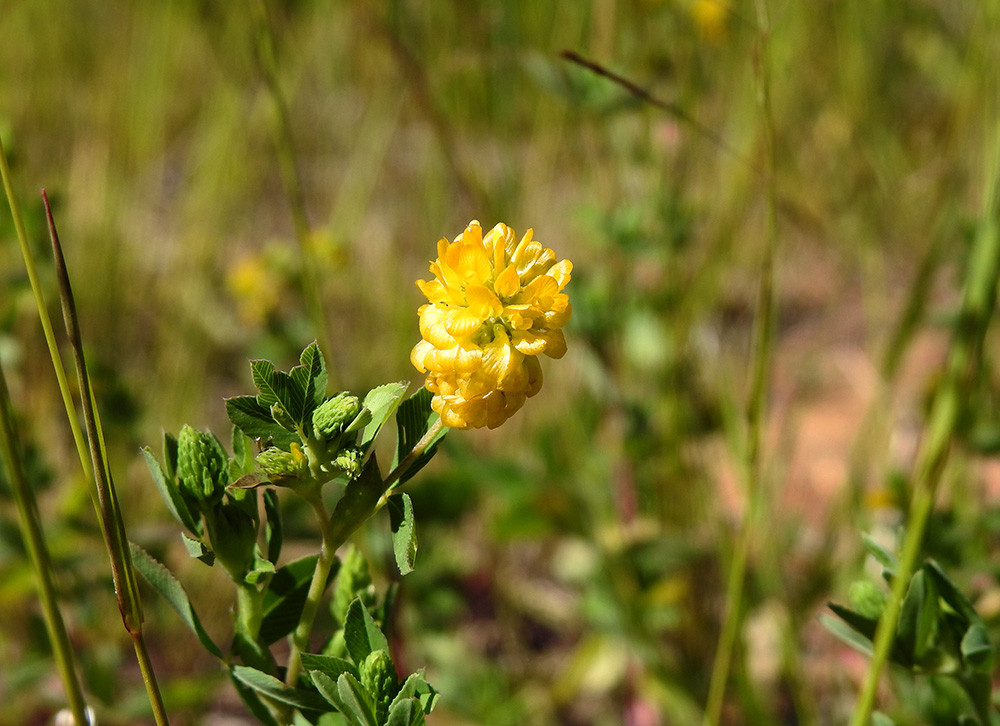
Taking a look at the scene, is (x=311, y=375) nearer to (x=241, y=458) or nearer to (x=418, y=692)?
Result: (x=241, y=458)

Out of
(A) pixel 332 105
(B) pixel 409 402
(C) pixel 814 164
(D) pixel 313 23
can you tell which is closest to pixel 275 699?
(B) pixel 409 402

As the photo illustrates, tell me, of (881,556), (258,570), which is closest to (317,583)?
(258,570)

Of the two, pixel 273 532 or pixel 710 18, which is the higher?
pixel 710 18

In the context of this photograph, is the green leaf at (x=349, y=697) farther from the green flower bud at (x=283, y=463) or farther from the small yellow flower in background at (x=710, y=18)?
the small yellow flower in background at (x=710, y=18)

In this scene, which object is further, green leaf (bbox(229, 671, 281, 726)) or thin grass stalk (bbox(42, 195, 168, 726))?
green leaf (bbox(229, 671, 281, 726))

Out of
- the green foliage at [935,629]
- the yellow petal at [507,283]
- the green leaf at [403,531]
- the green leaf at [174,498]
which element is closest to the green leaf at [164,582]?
the green leaf at [174,498]

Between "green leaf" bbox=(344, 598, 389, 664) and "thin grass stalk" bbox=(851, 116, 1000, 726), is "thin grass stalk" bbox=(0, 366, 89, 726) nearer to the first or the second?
"green leaf" bbox=(344, 598, 389, 664)

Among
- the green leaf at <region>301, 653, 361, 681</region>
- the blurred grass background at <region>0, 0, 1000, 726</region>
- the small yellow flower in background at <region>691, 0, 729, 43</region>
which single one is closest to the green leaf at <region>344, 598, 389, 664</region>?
the green leaf at <region>301, 653, 361, 681</region>
